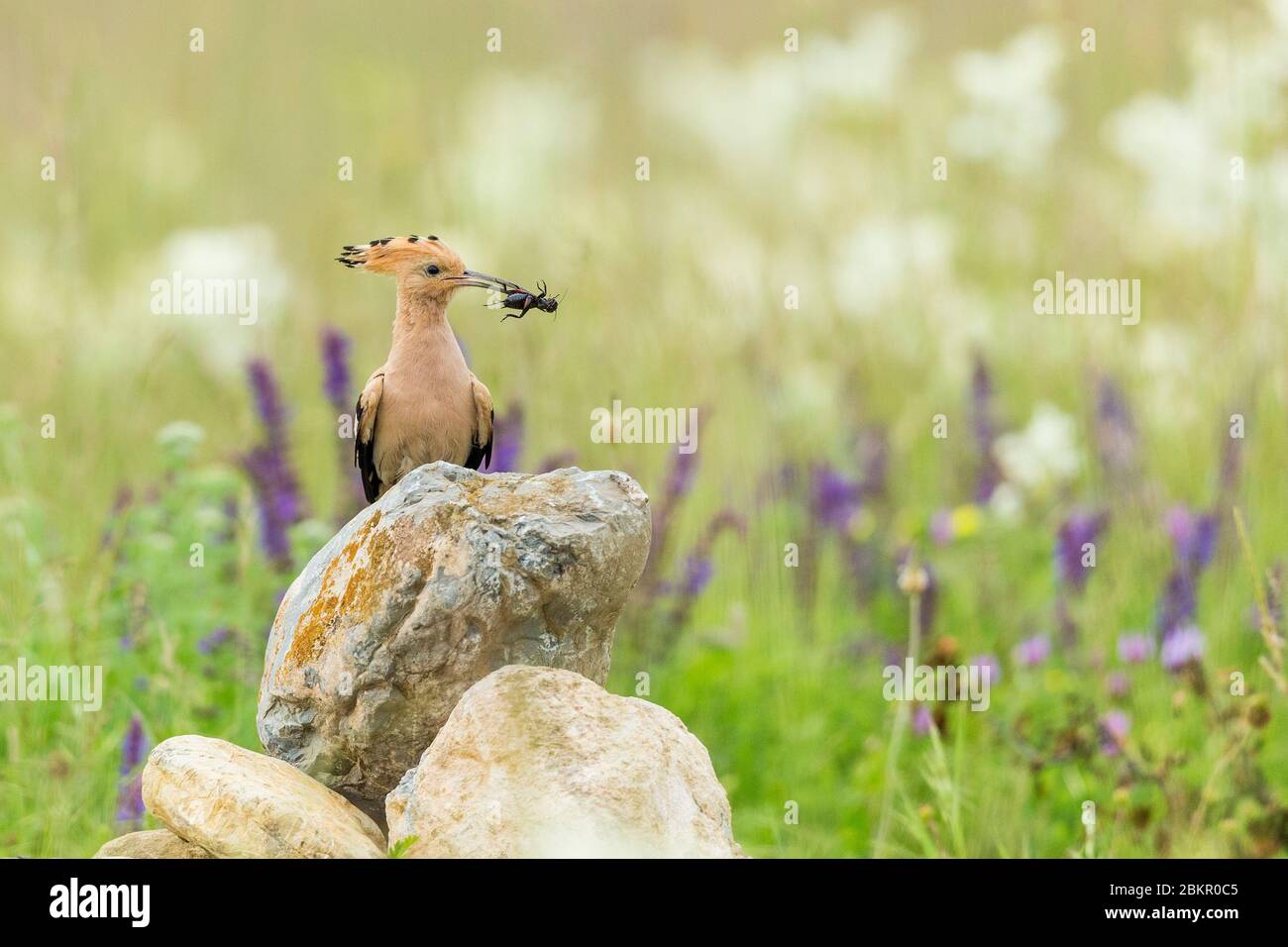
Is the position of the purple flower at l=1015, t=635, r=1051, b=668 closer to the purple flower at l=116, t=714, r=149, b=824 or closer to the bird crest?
the bird crest

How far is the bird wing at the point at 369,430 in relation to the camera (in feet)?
16.1

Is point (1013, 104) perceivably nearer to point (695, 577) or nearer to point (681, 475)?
point (681, 475)

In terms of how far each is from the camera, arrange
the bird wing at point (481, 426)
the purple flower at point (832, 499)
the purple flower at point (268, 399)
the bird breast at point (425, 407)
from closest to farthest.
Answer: the bird breast at point (425, 407), the bird wing at point (481, 426), the purple flower at point (268, 399), the purple flower at point (832, 499)

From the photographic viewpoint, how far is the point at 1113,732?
243 inches

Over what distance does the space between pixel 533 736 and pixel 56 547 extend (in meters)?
4.37

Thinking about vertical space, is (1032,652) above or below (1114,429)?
below

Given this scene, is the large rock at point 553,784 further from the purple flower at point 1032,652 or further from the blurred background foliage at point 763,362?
the purple flower at point 1032,652

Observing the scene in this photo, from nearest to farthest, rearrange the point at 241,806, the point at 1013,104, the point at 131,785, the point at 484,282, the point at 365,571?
the point at 241,806 < the point at 365,571 < the point at 484,282 < the point at 131,785 < the point at 1013,104

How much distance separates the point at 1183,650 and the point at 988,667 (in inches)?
42.5

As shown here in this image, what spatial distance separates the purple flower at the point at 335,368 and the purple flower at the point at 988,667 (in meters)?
3.07

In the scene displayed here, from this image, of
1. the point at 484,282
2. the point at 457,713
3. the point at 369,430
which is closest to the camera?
the point at 457,713

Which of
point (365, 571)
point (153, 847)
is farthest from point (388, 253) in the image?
point (153, 847)

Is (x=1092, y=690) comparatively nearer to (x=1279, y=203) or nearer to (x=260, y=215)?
(x=1279, y=203)

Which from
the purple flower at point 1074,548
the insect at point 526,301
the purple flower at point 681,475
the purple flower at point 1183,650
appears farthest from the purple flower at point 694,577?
the insect at point 526,301
